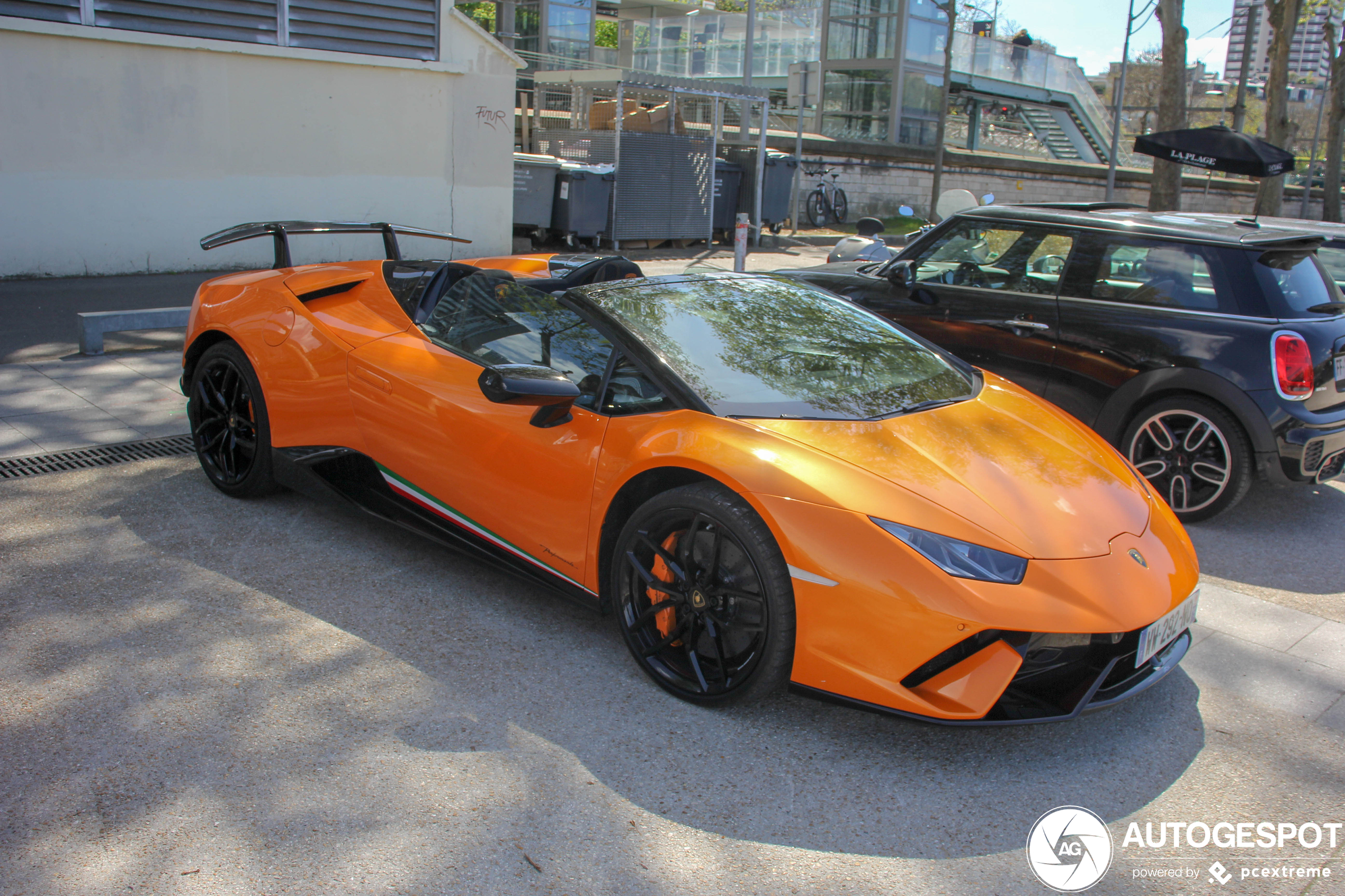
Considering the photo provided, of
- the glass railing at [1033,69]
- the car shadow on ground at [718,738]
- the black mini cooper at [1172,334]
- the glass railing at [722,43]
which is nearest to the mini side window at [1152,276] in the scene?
the black mini cooper at [1172,334]

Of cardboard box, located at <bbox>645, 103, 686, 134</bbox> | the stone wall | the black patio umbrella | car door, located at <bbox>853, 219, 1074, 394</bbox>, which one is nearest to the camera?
car door, located at <bbox>853, 219, 1074, 394</bbox>

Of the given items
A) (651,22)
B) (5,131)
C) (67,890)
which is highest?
(651,22)

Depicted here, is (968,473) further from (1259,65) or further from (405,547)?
(1259,65)

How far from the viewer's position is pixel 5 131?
10.3 meters

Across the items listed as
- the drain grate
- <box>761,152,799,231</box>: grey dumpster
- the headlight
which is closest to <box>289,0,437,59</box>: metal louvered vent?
<box>761,152,799,231</box>: grey dumpster

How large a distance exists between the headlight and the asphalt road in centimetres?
60

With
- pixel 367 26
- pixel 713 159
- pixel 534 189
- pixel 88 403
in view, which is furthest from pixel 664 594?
pixel 713 159

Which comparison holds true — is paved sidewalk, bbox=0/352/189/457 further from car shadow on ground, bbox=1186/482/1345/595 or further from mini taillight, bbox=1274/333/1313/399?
mini taillight, bbox=1274/333/1313/399

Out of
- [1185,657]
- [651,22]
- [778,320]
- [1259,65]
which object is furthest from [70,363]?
[1259,65]

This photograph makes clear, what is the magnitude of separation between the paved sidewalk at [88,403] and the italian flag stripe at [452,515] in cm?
254

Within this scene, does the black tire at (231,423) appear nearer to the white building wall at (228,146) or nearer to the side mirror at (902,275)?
the side mirror at (902,275)

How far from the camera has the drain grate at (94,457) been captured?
5066 mm

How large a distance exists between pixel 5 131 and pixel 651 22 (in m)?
24.6

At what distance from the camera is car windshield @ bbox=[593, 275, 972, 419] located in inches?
130
